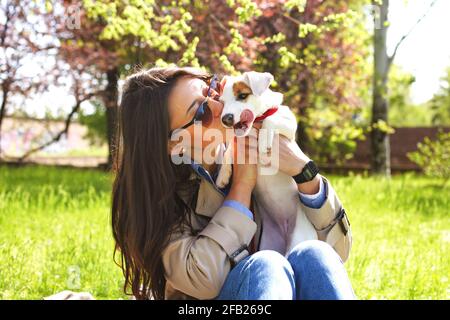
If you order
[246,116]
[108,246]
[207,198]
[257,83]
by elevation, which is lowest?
[108,246]

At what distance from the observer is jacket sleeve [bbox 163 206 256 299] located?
1979 mm

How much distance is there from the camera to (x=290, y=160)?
2396 mm

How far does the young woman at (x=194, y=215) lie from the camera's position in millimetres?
1951

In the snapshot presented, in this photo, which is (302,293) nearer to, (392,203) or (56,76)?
(392,203)

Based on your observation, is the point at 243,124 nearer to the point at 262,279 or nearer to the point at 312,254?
the point at 312,254

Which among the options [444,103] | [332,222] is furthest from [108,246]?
[444,103]

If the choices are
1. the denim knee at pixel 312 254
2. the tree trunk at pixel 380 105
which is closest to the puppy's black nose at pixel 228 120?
the denim knee at pixel 312 254

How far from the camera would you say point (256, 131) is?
2666 millimetres

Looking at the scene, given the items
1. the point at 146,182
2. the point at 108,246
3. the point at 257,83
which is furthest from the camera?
the point at 108,246

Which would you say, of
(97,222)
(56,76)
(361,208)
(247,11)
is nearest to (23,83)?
(56,76)

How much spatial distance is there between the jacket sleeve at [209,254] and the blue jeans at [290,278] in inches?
2.3

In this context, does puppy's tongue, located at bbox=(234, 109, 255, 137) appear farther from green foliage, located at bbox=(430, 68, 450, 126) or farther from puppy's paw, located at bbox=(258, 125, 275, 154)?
green foliage, located at bbox=(430, 68, 450, 126)

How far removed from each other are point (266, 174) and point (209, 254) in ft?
2.01

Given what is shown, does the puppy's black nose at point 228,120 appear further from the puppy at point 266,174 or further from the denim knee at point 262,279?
the denim knee at point 262,279
